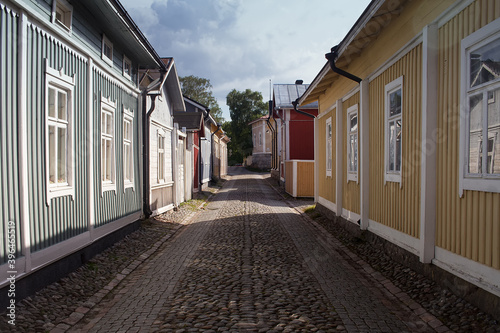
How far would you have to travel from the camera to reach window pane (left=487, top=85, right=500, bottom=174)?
152 inches

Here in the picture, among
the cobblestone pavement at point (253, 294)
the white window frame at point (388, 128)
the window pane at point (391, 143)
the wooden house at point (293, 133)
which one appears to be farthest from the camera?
the wooden house at point (293, 133)

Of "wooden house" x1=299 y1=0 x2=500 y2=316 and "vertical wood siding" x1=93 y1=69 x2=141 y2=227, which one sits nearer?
"wooden house" x1=299 y1=0 x2=500 y2=316

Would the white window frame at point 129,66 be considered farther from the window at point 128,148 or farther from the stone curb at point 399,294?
the stone curb at point 399,294

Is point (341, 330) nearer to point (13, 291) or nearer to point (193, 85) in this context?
point (13, 291)

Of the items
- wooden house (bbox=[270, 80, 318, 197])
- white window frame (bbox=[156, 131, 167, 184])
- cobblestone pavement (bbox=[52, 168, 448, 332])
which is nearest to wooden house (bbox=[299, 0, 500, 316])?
cobblestone pavement (bbox=[52, 168, 448, 332])

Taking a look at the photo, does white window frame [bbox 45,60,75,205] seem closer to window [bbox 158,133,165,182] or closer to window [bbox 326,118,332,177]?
window [bbox 158,133,165,182]

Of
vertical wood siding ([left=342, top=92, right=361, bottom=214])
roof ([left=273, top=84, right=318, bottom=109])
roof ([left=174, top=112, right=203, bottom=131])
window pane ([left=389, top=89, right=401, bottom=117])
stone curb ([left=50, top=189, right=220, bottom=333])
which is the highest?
roof ([left=273, top=84, right=318, bottom=109])

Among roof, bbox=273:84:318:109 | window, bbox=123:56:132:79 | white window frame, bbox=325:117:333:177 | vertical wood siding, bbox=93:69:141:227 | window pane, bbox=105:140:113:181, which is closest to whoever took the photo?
vertical wood siding, bbox=93:69:141:227

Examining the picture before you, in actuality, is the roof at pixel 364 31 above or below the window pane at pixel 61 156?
above

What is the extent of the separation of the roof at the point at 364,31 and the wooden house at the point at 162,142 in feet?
14.5

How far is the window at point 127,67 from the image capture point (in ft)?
30.7

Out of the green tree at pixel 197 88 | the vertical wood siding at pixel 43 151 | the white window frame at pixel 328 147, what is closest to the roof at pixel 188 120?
the white window frame at pixel 328 147

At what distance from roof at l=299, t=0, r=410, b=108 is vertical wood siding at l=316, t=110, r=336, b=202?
199 cm

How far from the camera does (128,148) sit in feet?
31.4
